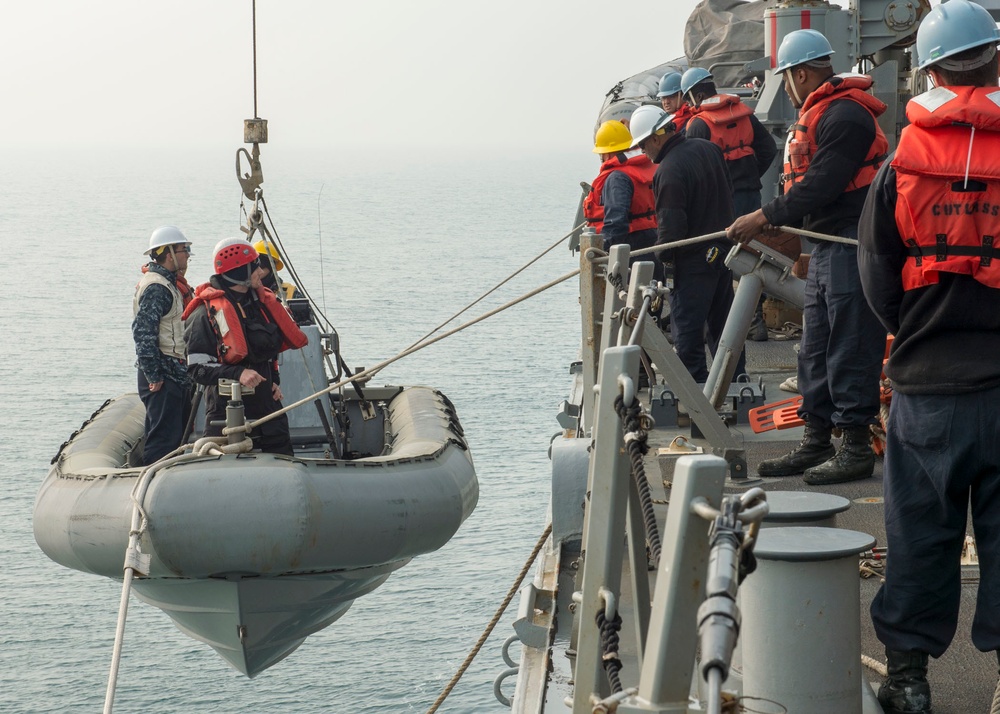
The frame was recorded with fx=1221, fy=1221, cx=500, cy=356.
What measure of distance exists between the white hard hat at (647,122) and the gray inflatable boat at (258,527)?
7.37 feet

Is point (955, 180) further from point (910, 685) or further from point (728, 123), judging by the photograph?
point (728, 123)

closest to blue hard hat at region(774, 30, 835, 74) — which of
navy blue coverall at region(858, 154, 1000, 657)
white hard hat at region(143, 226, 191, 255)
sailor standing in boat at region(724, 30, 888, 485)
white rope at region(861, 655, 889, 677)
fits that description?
sailor standing in boat at region(724, 30, 888, 485)

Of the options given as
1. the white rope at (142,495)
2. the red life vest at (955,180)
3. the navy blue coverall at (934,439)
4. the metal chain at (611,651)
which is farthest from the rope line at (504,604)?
the metal chain at (611,651)

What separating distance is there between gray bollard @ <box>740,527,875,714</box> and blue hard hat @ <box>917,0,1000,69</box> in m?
1.24

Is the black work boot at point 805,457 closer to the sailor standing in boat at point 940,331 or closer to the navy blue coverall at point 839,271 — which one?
the navy blue coverall at point 839,271

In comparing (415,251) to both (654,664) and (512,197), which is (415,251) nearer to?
(512,197)

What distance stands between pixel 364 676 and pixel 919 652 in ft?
62.4

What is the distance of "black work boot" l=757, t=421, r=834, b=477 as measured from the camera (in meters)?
5.77

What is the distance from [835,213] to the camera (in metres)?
5.20

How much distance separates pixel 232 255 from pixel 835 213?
3.35 metres

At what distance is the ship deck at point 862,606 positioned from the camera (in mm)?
3469

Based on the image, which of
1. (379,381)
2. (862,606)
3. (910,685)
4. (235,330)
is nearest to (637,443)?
(910,685)

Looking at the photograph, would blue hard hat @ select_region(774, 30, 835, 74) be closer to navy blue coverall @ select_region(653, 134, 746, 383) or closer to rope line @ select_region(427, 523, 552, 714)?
navy blue coverall @ select_region(653, 134, 746, 383)

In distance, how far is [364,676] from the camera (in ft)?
69.8
